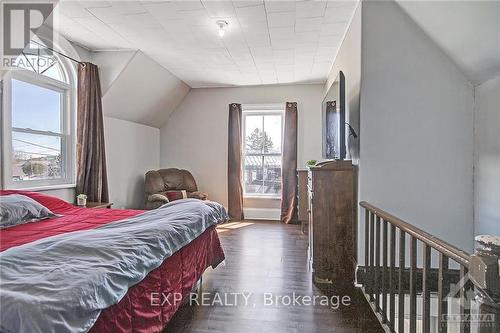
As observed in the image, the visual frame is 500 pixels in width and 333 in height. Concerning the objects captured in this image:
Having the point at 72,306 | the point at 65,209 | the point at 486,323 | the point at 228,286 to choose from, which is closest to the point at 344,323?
the point at 228,286

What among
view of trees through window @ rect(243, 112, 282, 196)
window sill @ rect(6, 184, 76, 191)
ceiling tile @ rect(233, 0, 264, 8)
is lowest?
window sill @ rect(6, 184, 76, 191)

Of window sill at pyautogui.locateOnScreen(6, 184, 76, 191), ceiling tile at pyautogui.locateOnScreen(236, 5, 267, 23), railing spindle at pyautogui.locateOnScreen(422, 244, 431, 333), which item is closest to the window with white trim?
ceiling tile at pyautogui.locateOnScreen(236, 5, 267, 23)

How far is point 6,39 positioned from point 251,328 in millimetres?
3457

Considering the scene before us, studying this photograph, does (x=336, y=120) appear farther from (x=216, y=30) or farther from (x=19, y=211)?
(x=19, y=211)

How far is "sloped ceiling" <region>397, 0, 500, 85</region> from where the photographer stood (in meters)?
2.19

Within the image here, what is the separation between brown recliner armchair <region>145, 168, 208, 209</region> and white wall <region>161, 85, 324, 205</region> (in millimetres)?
421

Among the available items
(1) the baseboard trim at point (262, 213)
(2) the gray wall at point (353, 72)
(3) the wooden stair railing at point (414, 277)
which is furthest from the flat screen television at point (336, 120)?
(1) the baseboard trim at point (262, 213)

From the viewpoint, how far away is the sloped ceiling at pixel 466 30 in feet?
7.20

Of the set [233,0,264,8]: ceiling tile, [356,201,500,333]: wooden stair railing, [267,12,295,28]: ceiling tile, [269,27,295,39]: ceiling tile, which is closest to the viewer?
[356,201,500,333]: wooden stair railing

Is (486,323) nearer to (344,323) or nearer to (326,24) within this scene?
(344,323)

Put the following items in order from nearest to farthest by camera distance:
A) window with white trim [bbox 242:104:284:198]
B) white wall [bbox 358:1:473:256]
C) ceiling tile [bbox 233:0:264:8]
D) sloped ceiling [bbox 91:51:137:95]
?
white wall [bbox 358:1:473:256] → ceiling tile [bbox 233:0:264:8] → sloped ceiling [bbox 91:51:137:95] → window with white trim [bbox 242:104:284:198]

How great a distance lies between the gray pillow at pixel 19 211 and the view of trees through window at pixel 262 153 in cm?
405

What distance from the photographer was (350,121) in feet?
10.9

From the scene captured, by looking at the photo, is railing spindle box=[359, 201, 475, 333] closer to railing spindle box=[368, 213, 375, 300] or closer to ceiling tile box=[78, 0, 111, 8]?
railing spindle box=[368, 213, 375, 300]
